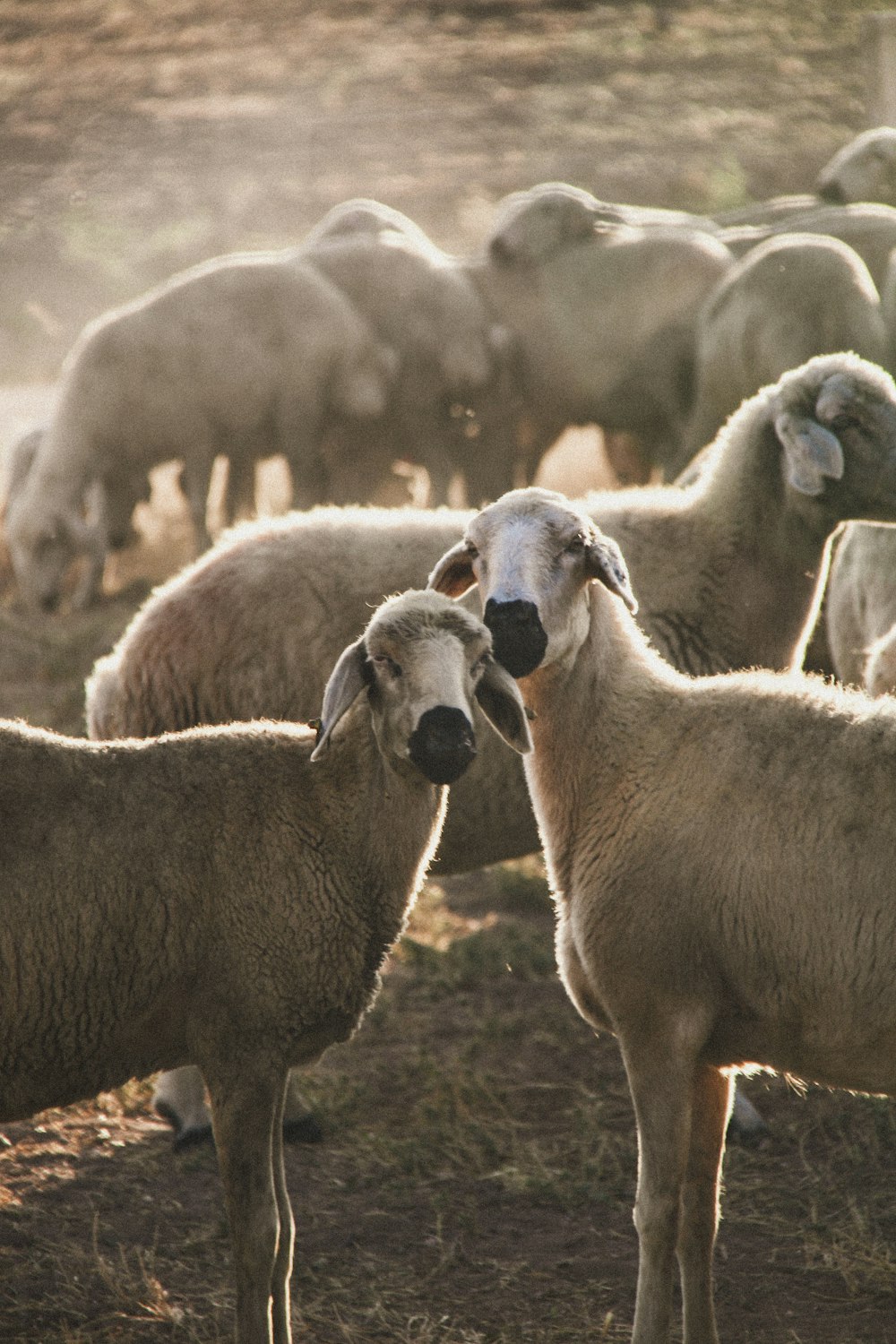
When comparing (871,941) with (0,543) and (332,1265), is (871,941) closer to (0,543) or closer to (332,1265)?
(332,1265)

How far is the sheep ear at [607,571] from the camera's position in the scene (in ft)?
12.6

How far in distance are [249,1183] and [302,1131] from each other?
1481mm

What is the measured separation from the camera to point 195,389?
33.1 ft

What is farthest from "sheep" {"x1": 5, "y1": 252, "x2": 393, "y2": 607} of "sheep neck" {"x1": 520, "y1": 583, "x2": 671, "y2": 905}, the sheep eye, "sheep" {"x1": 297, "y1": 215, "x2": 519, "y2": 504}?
"sheep neck" {"x1": 520, "y1": 583, "x2": 671, "y2": 905}

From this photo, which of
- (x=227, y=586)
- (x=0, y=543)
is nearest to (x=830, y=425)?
(x=227, y=586)

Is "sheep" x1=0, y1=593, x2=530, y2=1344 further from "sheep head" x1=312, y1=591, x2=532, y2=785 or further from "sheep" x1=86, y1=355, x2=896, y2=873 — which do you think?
"sheep" x1=86, y1=355, x2=896, y2=873

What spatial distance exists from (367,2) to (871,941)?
22713 mm

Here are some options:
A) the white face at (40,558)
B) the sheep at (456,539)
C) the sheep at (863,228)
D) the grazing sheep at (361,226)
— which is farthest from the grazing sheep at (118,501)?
the sheep at (456,539)

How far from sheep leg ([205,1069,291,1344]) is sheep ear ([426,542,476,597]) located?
1187 millimetres

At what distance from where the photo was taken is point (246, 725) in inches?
155

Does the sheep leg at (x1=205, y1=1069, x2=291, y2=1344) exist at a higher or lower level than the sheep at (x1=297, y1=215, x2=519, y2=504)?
higher

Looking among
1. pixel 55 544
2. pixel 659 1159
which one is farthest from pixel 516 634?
pixel 55 544

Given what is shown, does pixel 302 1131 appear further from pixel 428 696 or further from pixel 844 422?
pixel 844 422

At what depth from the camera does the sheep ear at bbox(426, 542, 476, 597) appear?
159 inches
